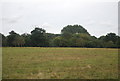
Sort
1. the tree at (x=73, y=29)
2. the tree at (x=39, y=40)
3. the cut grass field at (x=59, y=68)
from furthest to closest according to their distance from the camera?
1. the tree at (x=73, y=29)
2. the tree at (x=39, y=40)
3. the cut grass field at (x=59, y=68)

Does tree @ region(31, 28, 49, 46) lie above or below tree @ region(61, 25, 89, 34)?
below

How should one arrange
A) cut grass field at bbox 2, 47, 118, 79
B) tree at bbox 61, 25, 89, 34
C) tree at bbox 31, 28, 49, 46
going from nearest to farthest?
cut grass field at bbox 2, 47, 118, 79 < tree at bbox 31, 28, 49, 46 < tree at bbox 61, 25, 89, 34

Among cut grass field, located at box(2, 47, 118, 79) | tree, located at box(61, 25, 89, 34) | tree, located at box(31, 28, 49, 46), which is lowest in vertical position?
cut grass field, located at box(2, 47, 118, 79)

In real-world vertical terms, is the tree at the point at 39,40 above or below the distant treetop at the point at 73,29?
below

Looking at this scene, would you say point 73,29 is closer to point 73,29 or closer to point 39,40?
point 73,29

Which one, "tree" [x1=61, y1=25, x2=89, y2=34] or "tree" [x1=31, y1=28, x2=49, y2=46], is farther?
"tree" [x1=61, y1=25, x2=89, y2=34]

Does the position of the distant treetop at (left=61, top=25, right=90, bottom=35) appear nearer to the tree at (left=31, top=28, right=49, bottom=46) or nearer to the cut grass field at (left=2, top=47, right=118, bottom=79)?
the tree at (left=31, top=28, right=49, bottom=46)

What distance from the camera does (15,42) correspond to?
68125 millimetres

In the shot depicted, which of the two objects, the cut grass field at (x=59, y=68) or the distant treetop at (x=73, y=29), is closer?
the cut grass field at (x=59, y=68)

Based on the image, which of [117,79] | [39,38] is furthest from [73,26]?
[117,79]

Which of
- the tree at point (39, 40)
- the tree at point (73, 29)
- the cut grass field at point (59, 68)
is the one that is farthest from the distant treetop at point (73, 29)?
the cut grass field at point (59, 68)

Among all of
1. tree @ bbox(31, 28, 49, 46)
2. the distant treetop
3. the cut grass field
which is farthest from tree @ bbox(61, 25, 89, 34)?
the cut grass field

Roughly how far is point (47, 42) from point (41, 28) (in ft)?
37.2

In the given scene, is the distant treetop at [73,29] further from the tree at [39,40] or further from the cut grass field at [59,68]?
the cut grass field at [59,68]
